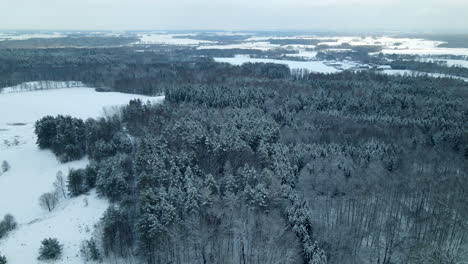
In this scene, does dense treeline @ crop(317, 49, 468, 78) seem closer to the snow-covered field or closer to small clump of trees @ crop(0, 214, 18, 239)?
the snow-covered field

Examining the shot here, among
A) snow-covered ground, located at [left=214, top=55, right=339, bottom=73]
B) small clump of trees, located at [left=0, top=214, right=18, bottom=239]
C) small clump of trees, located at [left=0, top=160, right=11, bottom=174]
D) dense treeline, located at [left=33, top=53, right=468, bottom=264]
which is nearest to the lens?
dense treeline, located at [left=33, top=53, right=468, bottom=264]

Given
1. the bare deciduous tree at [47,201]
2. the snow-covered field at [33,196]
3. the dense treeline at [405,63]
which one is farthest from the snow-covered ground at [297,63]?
the bare deciduous tree at [47,201]

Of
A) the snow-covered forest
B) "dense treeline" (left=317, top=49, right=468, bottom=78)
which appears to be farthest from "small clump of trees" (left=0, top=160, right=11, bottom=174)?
"dense treeline" (left=317, top=49, right=468, bottom=78)

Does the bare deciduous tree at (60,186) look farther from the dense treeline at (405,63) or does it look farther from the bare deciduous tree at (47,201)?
the dense treeline at (405,63)

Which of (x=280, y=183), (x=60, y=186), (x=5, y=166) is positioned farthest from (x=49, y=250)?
(x=5, y=166)

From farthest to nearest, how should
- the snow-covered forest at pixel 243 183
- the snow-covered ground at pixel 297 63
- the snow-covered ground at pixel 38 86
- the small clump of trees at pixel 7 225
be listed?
the snow-covered ground at pixel 297 63 < the snow-covered ground at pixel 38 86 < the small clump of trees at pixel 7 225 < the snow-covered forest at pixel 243 183

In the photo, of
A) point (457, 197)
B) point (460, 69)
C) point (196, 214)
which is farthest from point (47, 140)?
point (460, 69)
